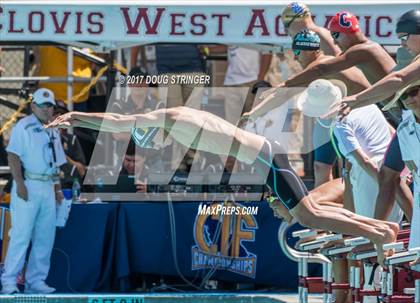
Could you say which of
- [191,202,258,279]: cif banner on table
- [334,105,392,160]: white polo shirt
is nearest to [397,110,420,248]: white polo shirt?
[334,105,392,160]: white polo shirt

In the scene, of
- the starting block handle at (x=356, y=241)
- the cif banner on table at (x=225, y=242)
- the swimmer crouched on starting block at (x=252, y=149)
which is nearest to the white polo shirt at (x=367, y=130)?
the swimmer crouched on starting block at (x=252, y=149)

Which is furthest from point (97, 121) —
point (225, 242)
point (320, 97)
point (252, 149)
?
point (225, 242)

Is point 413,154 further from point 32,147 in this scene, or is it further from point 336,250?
point 32,147

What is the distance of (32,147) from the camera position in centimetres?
1138

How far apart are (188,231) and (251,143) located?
11.0 feet

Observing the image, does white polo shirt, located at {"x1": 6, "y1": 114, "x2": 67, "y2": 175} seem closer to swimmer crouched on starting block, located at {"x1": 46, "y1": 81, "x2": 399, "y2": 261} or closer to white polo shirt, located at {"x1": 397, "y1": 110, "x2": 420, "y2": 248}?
swimmer crouched on starting block, located at {"x1": 46, "y1": 81, "x2": 399, "y2": 261}

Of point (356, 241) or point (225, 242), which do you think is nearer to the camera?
point (356, 241)

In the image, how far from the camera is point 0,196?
12.0 m

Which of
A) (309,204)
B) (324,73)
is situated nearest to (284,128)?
(324,73)

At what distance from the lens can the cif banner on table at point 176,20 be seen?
10.9 metres

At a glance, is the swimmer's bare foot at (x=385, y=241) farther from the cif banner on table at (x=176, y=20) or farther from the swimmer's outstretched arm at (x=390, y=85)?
the cif banner on table at (x=176, y=20)

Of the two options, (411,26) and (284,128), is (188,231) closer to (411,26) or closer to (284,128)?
(284,128)

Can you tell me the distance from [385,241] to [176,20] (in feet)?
12.8

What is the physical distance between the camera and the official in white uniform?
1131 centimetres
